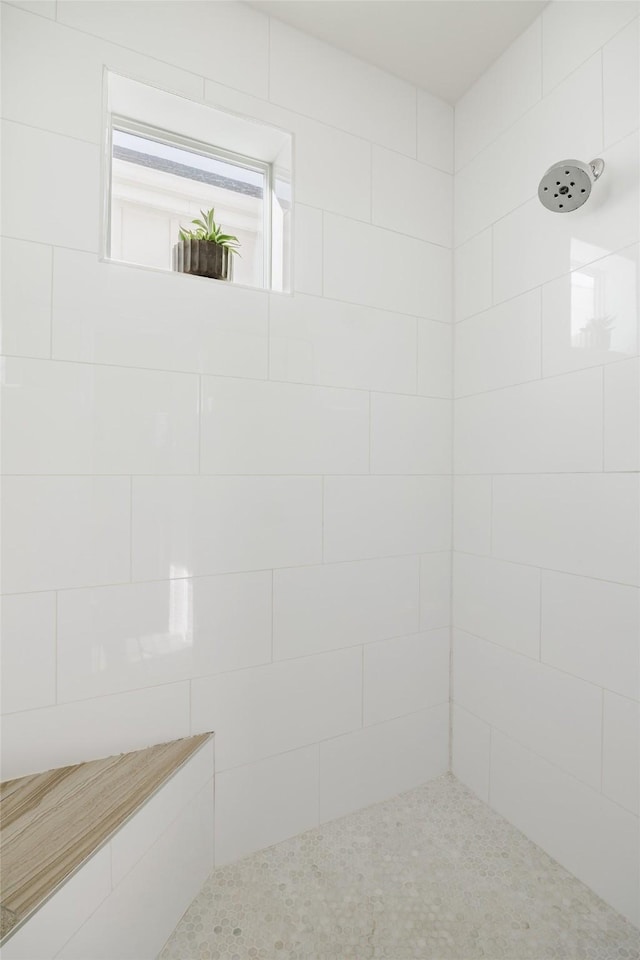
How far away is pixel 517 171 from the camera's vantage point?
4.81 feet

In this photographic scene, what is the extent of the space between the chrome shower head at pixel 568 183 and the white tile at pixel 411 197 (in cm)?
53

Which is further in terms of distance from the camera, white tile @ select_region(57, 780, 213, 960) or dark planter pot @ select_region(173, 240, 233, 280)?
dark planter pot @ select_region(173, 240, 233, 280)

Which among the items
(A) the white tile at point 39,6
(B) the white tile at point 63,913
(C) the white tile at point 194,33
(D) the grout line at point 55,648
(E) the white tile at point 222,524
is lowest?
(B) the white tile at point 63,913

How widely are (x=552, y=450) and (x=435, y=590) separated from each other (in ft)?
2.02

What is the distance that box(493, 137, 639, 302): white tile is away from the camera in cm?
116

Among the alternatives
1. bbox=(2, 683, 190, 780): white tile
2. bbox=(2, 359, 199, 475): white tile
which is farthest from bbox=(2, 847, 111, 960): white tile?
bbox=(2, 359, 199, 475): white tile

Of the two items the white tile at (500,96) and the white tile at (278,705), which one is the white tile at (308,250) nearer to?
the white tile at (500,96)

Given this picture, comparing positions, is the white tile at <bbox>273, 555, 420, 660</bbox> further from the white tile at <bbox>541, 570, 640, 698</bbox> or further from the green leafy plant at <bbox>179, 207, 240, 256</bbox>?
the green leafy plant at <bbox>179, 207, 240, 256</bbox>

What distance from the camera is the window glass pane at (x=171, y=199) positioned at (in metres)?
1.37

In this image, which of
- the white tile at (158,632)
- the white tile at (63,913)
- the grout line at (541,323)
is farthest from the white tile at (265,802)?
the grout line at (541,323)

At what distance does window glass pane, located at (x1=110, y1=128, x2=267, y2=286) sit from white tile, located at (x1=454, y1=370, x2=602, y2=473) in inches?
33.0

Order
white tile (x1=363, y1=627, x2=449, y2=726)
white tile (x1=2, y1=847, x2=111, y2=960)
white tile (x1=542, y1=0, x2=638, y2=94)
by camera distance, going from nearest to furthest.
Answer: white tile (x1=2, y1=847, x2=111, y2=960), white tile (x1=542, y1=0, x2=638, y2=94), white tile (x1=363, y1=627, x2=449, y2=726)

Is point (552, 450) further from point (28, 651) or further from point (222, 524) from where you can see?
point (28, 651)

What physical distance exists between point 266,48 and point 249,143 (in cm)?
25
